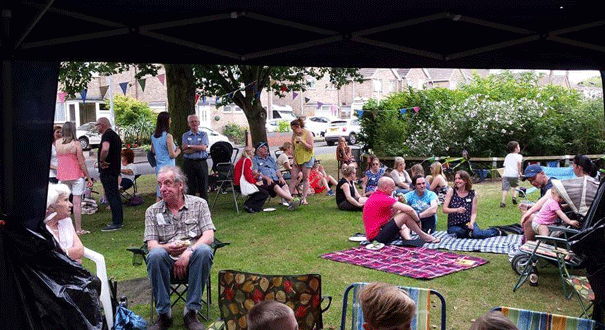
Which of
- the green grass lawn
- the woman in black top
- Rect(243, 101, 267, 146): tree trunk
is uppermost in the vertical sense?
Rect(243, 101, 267, 146): tree trunk

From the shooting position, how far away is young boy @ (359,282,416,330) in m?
2.93

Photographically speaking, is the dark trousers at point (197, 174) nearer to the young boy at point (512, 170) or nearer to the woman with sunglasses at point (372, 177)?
the woman with sunglasses at point (372, 177)

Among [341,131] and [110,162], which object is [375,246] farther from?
[341,131]

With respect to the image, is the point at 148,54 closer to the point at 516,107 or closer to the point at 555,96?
the point at 516,107

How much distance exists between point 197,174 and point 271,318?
802 cm

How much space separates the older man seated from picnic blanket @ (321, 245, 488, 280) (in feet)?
11.4

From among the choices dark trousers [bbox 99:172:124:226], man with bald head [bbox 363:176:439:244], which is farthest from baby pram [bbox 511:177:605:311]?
dark trousers [bbox 99:172:124:226]

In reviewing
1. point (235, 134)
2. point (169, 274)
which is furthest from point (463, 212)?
point (235, 134)

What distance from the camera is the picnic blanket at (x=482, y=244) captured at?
783cm

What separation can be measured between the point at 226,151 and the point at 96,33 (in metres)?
8.11

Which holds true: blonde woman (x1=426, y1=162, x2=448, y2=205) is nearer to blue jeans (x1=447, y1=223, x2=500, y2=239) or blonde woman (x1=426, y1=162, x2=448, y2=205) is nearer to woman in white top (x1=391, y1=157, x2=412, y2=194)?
woman in white top (x1=391, y1=157, x2=412, y2=194)

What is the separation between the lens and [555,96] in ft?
60.1

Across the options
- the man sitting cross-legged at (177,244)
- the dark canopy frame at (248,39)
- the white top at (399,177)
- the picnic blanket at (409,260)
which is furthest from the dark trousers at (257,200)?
the dark canopy frame at (248,39)

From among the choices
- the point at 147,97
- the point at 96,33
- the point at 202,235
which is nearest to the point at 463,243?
the point at 202,235
